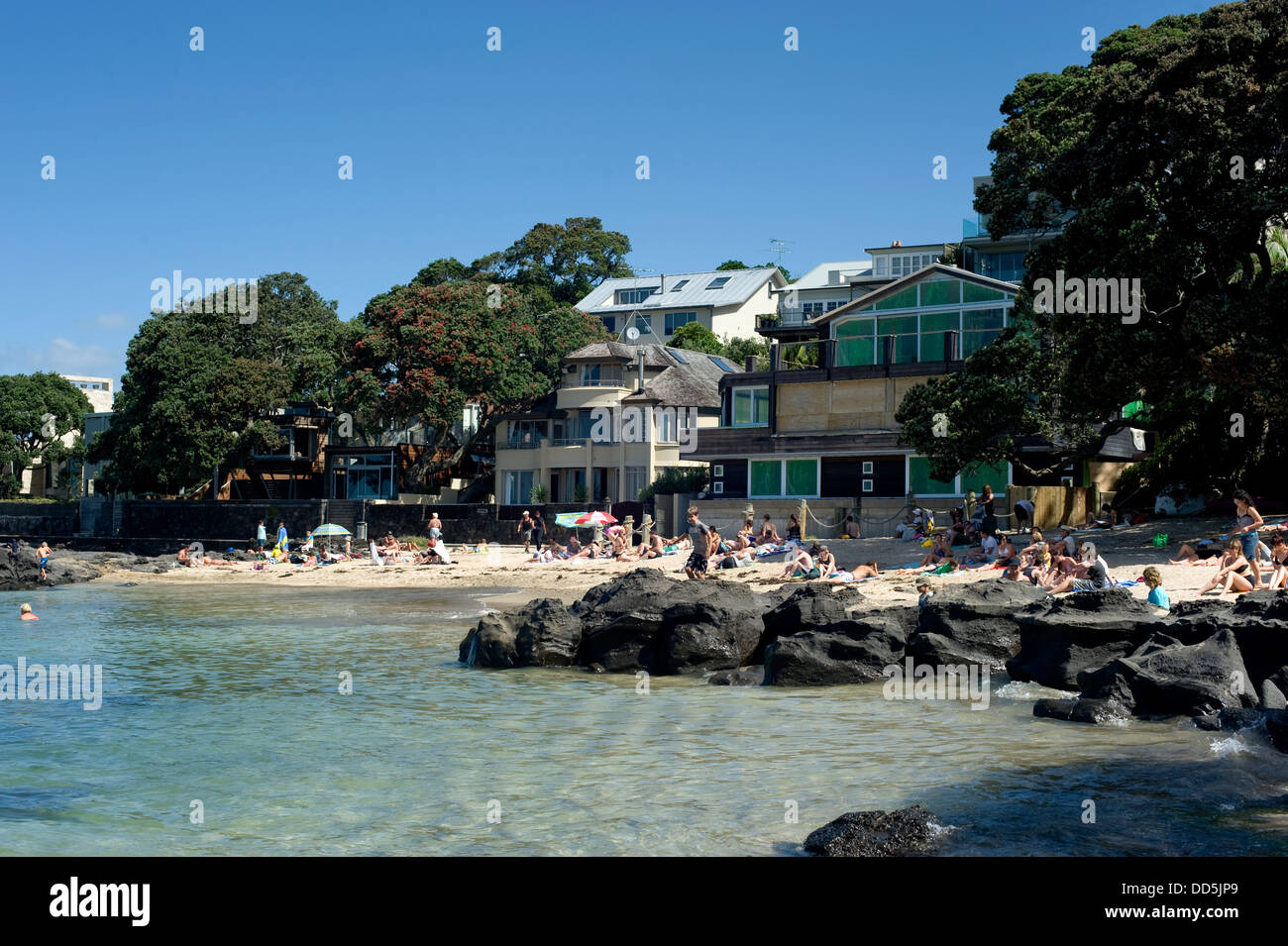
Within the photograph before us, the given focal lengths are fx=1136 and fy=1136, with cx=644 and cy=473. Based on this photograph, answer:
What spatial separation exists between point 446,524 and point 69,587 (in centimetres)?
1482

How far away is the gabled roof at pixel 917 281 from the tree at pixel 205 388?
27213 millimetres

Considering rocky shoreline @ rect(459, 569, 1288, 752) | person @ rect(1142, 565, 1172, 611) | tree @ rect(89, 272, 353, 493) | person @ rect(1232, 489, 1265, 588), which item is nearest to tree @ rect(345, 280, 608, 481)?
tree @ rect(89, 272, 353, 493)

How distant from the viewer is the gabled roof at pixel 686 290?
75.2 metres

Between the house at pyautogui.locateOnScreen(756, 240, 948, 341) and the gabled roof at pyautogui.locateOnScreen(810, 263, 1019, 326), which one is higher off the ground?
the house at pyautogui.locateOnScreen(756, 240, 948, 341)

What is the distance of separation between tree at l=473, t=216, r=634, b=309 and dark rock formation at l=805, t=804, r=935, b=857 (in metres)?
74.9

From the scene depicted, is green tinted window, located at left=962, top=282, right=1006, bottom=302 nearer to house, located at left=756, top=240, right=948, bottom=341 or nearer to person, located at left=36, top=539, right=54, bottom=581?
house, located at left=756, top=240, right=948, bottom=341

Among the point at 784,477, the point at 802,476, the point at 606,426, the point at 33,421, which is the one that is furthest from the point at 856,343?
the point at 33,421

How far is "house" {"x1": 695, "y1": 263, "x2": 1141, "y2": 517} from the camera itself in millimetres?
38594

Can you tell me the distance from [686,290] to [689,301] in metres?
2.08

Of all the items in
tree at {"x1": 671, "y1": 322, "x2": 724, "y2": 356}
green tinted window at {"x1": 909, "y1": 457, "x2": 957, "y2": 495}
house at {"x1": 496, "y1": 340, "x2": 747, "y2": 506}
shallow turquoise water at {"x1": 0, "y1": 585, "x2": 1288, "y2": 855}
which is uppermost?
tree at {"x1": 671, "y1": 322, "x2": 724, "y2": 356}

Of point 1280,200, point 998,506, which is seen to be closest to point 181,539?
point 998,506

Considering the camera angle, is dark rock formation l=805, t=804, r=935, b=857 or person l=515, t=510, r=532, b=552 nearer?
dark rock formation l=805, t=804, r=935, b=857

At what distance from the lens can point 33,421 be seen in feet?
272

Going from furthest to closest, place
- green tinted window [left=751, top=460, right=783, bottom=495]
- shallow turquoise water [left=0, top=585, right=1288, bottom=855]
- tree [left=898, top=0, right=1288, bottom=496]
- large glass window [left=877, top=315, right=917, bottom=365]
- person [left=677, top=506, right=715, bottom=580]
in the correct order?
1. green tinted window [left=751, top=460, right=783, bottom=495]
2. large glass window [left=877, top=315, right=917, bottom=365]
3. person [left=677, top=506, right=715, bottom=580]
4. tree [left=898, top=0, right=1288, bottom=496]
5. shallow turquoise water [left=0, top=585, right=1288, bottom=855]
